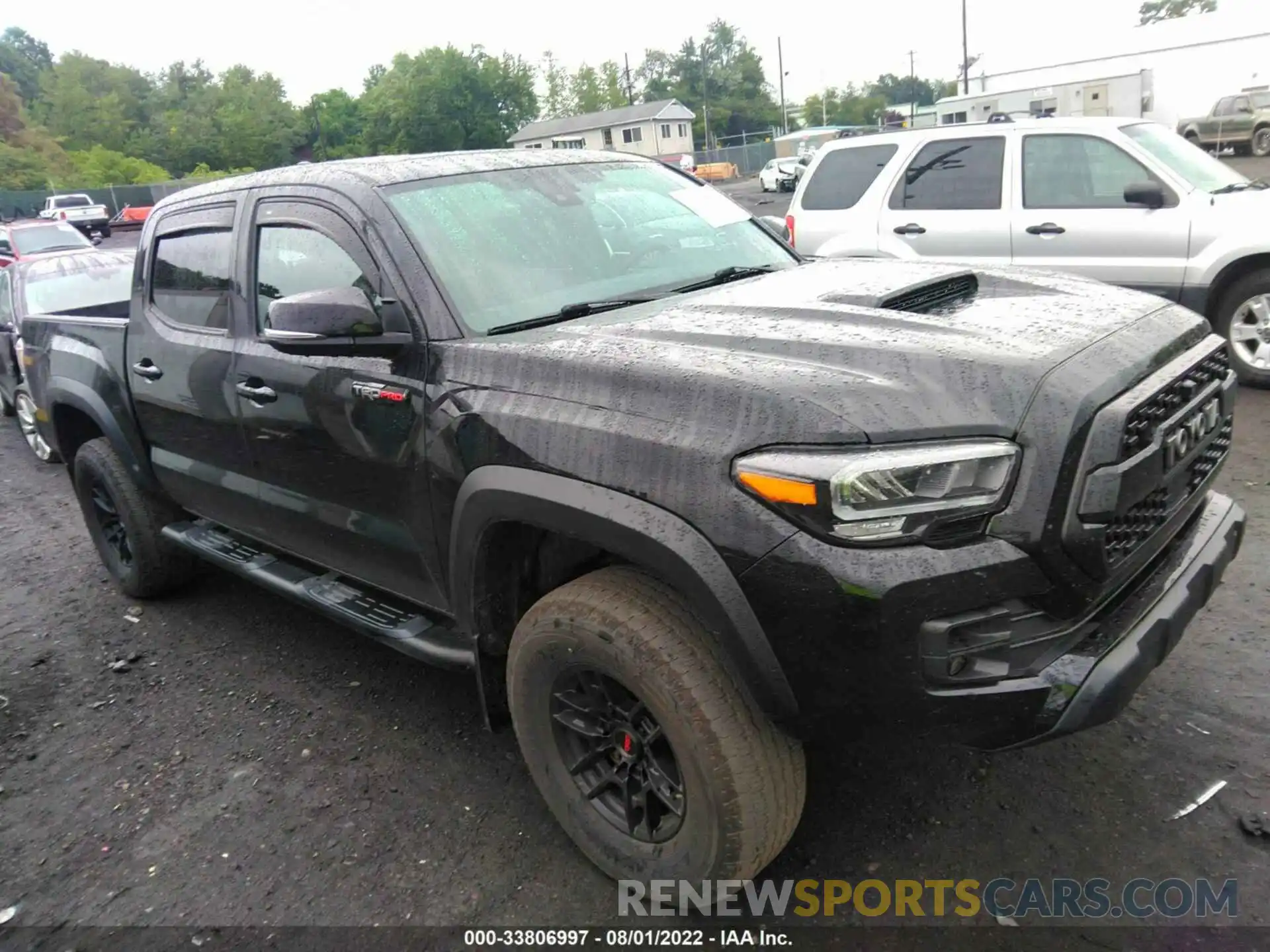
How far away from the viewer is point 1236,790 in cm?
272

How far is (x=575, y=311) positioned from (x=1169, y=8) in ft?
376

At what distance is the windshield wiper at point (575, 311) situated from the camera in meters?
2.82

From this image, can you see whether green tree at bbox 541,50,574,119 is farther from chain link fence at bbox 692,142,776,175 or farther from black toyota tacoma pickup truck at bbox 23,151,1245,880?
black toyota tacoma pickup truck at bbox 23,151,1245,880

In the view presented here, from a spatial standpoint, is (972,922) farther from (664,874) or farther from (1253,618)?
(1253,618)

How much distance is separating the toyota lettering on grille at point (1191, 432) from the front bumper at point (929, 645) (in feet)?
1.47

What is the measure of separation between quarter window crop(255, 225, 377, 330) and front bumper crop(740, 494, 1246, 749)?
1663mm

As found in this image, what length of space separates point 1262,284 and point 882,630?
5.79 metres

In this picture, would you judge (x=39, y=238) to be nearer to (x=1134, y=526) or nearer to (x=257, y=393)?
(x=257, y=393)

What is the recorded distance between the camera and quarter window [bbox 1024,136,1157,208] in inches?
263

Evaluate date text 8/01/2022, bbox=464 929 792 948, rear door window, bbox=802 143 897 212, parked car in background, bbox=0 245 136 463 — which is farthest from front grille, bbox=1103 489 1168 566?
parked car in background, bbox=0 245 136 463

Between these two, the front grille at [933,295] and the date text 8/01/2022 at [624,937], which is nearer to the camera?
the date text 8/01/2022 at [624,937]

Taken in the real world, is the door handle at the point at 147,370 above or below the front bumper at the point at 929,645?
above

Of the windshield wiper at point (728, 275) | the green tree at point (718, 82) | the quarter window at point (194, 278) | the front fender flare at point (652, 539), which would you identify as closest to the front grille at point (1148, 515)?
the front fender flare at point (652, 539)

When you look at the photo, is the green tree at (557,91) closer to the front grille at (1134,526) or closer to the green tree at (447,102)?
the green tree at (447,102)
